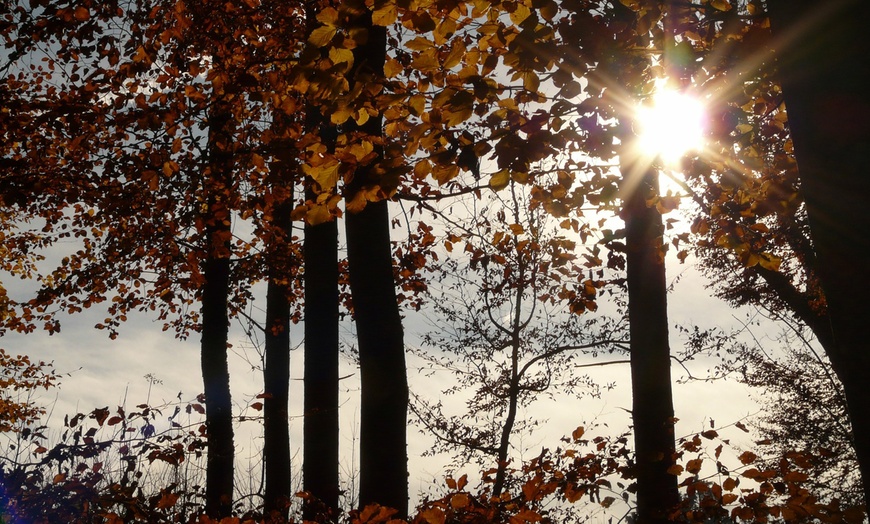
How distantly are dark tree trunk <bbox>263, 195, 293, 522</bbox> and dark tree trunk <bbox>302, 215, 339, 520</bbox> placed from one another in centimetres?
243

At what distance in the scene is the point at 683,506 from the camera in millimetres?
4391

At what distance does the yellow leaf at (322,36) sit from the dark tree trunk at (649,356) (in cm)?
260

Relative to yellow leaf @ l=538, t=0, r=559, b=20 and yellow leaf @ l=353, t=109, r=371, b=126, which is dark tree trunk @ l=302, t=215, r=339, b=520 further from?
yellow leaf @ l=538, t=0, r=559, b=20

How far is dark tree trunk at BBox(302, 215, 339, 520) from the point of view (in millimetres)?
6586

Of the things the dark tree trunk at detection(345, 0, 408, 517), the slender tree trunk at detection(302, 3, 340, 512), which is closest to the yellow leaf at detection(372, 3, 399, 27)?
the dark tree trunk at detection(345, 0, 408, 517)

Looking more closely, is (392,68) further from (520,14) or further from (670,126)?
(670,126)

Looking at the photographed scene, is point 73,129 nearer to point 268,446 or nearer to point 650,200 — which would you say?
point 650,200

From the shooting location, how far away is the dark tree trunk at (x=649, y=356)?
14.5ft

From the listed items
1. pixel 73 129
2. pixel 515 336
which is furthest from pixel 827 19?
pixel 515 336

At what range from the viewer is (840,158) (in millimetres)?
1874

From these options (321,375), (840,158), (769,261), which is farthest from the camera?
(321,375)

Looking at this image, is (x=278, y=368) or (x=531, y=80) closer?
(x=531, y=80)

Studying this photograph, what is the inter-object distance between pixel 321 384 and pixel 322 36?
15.0ft

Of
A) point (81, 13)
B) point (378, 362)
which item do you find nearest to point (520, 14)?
point (378, 362)
